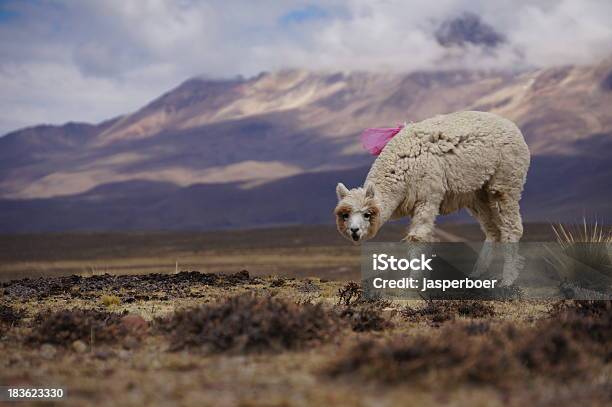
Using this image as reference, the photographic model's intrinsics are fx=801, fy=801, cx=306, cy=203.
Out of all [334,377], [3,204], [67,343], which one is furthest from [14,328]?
[3,204]

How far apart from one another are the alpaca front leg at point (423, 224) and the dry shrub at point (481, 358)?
384 cm

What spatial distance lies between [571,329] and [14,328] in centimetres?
535

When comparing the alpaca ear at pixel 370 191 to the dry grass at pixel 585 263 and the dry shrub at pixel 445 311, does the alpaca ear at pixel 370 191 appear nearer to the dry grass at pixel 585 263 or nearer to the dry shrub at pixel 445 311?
the dry shrub at pixel 445 311

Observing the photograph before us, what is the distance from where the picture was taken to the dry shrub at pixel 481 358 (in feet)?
16.9

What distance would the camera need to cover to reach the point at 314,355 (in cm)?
624

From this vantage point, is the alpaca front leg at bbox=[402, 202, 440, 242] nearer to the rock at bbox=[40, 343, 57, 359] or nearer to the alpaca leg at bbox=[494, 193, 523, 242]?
the alpaca leg at bbox=[494, 193, 523, 242]

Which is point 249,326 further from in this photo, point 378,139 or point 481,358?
point 378,139

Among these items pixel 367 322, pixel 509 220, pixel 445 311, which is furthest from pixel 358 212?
pixel 509 220

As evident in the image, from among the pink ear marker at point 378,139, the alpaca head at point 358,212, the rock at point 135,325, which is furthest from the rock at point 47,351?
the pink ear marker at point 378,139

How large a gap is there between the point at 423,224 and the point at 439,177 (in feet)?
2.16

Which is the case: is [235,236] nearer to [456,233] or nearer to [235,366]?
[456,233]

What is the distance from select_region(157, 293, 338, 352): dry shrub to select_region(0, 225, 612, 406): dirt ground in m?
0.01

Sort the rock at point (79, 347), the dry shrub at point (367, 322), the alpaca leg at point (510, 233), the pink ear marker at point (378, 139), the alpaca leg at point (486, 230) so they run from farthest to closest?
the pink ear marker at point (378, 139), the alpaca leg at point (486, 230), the alpaca leg at point (510, 233), the dry shrub at point (367, 322), the rock at point (79, 347)

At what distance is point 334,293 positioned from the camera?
11.8m
